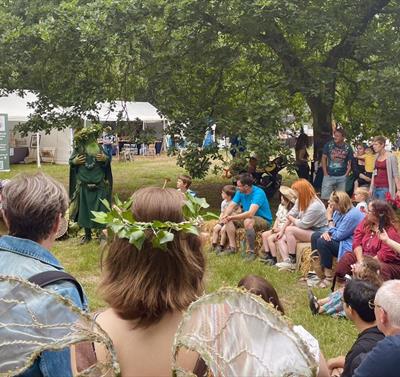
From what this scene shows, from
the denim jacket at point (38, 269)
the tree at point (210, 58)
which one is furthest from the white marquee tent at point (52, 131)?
the denim jacket at point (38, 269)

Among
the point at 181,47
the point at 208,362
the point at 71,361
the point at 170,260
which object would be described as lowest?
the point at 71,361

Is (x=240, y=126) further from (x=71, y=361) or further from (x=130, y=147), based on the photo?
(x=130, y=147)

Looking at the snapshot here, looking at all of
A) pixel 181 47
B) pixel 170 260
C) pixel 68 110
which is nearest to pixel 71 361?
pixel 170 260

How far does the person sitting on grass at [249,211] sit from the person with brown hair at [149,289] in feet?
19.8

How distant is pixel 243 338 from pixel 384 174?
27.0 feet

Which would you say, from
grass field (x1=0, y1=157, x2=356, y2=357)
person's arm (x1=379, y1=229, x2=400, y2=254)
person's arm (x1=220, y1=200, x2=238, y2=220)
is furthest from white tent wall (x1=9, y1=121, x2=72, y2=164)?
person's arm (x1=379, y1=229, x2=400, y2=254)

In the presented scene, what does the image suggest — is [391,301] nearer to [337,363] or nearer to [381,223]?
[337,363]

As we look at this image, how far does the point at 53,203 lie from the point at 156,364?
75 centimetres

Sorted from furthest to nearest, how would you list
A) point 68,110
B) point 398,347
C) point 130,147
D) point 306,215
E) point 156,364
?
1. point 130,147
2. point 68,110
3. point 306,215
4. point 398,347
5. point 156,364

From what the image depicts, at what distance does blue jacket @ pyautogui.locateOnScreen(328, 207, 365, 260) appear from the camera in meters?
6.19

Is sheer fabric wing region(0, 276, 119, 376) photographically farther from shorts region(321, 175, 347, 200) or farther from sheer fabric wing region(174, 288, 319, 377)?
shorts region(321, 175, 347, 200)

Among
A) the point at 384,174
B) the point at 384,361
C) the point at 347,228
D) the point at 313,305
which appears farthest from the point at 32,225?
the point at 384,174

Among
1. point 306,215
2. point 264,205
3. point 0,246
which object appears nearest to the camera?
point 0,246

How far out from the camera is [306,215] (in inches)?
279
